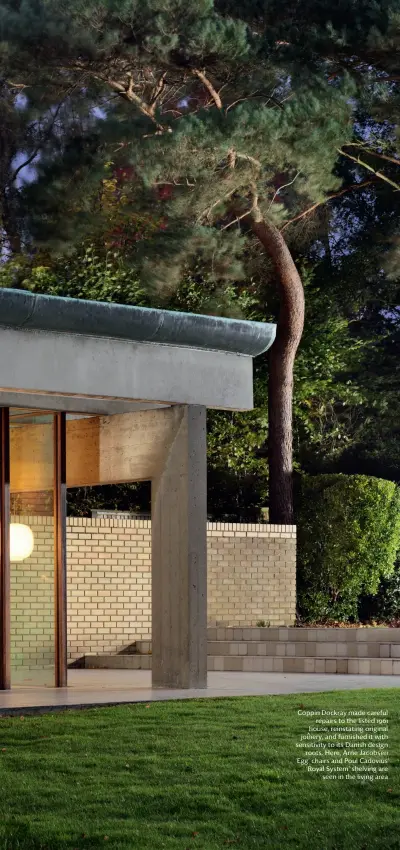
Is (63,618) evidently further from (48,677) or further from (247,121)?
(247,121)

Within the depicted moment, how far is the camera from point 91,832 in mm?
7156

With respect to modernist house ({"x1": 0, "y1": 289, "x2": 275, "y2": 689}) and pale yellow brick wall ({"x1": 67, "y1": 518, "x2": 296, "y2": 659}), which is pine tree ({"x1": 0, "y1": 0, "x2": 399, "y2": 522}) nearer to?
pale yellow brick wall ({"x1": 67, "y1": 518, "x2": 296, "y2": 659})

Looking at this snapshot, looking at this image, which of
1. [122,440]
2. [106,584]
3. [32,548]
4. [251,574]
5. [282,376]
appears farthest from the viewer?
[282,376]

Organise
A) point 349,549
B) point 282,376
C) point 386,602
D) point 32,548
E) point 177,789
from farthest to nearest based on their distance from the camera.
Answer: point 282,376
point 386,602
point 349,549
point 32,548
point 177,789

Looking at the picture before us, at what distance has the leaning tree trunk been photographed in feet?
77.6

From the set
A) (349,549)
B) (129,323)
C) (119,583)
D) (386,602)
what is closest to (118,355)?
(129,323)

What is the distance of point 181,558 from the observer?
12.9 meters

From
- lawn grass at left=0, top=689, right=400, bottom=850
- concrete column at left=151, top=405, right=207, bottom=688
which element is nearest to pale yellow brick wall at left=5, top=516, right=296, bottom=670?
concrete column at left=151, top=405, right=207, bottom=688

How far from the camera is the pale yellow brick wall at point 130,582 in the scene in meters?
18.5

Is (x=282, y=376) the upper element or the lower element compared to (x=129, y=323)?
upper

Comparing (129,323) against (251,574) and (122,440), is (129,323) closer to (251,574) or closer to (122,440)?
(122,440)

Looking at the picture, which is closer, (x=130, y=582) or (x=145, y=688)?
(x=145, y=688)

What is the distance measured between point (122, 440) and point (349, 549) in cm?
970

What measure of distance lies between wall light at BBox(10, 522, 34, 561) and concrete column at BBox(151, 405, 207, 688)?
1.27 m
